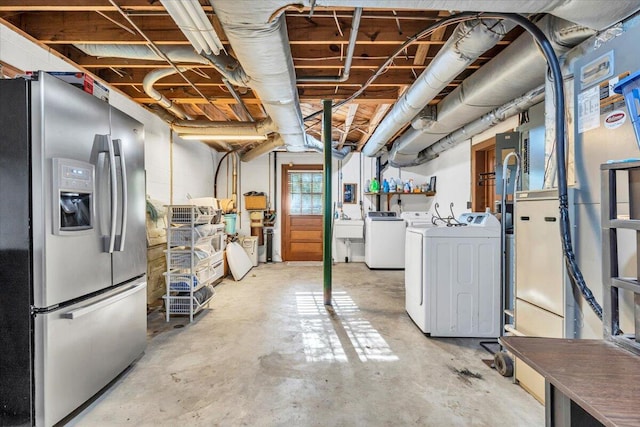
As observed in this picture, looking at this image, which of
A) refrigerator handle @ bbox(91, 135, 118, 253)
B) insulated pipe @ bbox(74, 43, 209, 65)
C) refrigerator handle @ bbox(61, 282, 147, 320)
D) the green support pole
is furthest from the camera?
the green support pole

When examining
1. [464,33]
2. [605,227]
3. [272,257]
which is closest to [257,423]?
[605,227]

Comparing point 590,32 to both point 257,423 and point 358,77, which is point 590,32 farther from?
point 257,423

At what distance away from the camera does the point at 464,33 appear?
2.01 m

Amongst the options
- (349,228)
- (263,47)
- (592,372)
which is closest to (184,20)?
(263,47)

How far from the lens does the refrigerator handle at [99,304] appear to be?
159cm

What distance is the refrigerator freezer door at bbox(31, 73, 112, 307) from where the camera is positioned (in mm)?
1498

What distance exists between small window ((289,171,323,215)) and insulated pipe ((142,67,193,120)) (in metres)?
2.92

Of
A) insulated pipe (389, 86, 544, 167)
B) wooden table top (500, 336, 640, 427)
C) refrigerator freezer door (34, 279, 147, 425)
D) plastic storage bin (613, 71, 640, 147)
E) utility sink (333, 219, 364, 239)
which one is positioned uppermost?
insulated pipe (389, 86, 544, 167)

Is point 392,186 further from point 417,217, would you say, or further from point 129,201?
point 129,201

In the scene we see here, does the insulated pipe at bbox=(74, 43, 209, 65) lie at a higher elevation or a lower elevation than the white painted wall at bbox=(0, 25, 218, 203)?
higher

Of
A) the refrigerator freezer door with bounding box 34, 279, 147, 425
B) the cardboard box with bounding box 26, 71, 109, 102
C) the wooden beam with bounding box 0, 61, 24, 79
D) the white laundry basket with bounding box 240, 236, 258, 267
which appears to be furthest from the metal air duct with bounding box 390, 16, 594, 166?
the white laundry basket with bounding box 240, 236, 258, 267

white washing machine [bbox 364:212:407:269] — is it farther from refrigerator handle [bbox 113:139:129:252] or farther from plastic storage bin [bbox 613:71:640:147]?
plastic storage bin [bbox 613:71:640:147]

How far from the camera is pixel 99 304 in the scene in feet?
5.84

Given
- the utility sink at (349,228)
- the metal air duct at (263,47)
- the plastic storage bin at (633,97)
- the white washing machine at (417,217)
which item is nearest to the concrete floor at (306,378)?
the plastic storage bin at (633,97)
